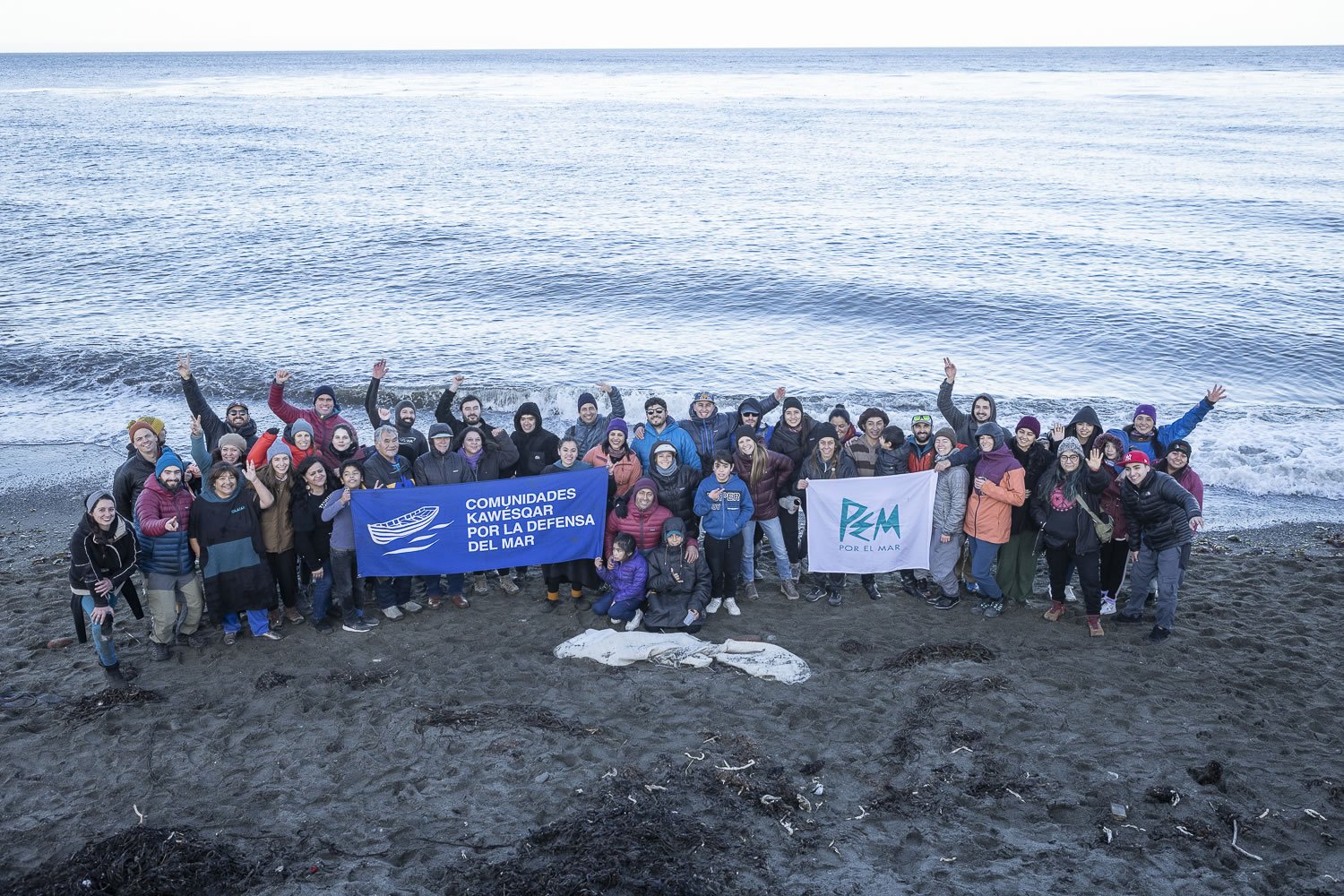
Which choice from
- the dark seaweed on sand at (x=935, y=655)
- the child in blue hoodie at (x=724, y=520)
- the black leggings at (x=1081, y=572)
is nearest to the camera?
the dark seaweed on sand at (x=935, y=655)

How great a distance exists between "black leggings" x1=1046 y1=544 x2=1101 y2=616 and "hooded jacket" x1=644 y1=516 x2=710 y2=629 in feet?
11.5

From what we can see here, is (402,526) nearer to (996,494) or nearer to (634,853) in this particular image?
(634,853)

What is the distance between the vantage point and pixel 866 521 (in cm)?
970

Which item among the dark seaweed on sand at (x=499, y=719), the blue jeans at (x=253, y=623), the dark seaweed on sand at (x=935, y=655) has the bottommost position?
Answer: the dark seaweed on sand at (x=935, y=655)

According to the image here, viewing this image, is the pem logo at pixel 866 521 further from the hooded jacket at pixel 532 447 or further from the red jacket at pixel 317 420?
the red jacket at pixel 317 420

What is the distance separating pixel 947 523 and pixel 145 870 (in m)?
7.51

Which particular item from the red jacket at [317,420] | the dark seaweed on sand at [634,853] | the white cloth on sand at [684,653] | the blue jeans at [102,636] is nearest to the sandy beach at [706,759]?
the dark seaweed on sand at [634,853]

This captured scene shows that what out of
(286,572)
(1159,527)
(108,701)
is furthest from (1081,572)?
(108,701)

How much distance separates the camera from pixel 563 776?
6.69 meters

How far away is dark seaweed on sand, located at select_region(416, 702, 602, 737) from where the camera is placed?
731cm

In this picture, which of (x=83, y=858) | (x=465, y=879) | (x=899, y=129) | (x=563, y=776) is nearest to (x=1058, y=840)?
(x=563, y=776)

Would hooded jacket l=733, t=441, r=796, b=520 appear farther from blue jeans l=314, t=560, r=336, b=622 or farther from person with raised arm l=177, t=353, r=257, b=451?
person with raised arm l=177, t=353, r=257, b=451

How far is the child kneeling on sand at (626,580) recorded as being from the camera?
355 inches

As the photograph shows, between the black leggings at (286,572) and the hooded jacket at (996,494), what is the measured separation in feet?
22.7
